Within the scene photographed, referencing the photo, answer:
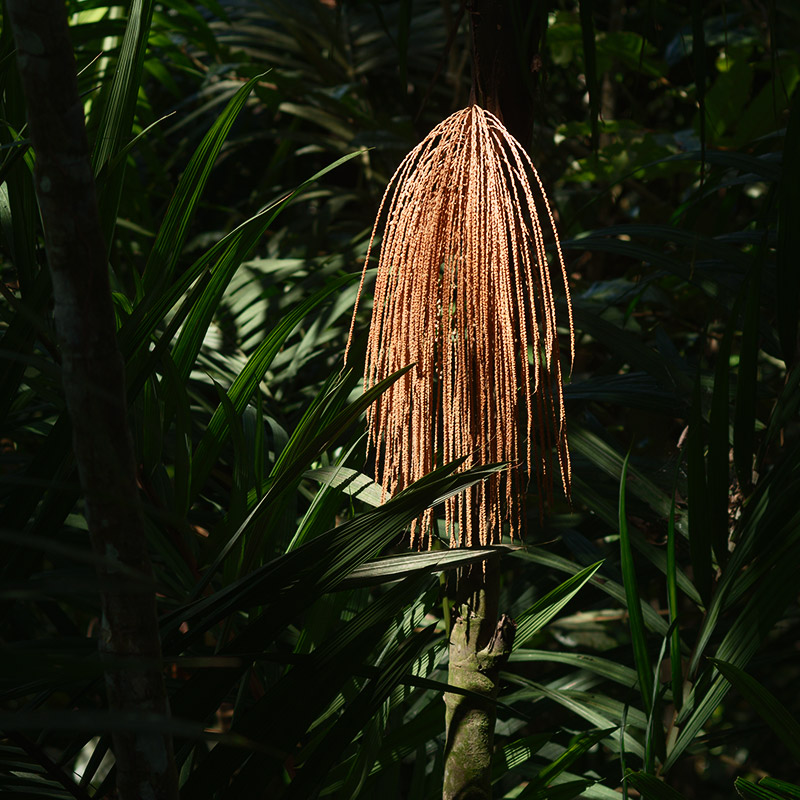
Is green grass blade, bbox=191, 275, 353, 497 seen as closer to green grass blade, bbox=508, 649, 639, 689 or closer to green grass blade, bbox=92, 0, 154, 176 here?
green grass blade, bbox=92, 0, 154, 176

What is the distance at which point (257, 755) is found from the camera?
373 mm

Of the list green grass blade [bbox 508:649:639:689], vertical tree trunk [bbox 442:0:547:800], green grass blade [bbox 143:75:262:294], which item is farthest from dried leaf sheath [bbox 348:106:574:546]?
green grass blade [bbox 508:649:639:689]

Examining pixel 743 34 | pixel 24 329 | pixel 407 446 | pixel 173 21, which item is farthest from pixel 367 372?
pixel 743 34

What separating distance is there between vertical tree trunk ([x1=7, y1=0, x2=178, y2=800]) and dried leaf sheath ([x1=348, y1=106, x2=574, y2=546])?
0.15 meters

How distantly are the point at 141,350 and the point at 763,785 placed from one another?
40cm

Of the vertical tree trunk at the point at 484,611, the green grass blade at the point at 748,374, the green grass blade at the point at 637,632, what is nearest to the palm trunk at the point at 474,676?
the vertical tree trunk at the point at 484,611

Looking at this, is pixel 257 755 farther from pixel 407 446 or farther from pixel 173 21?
pixel 173 21

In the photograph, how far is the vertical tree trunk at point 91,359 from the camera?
10.2 inches

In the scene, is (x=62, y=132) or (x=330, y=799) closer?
(x=62, y=132)

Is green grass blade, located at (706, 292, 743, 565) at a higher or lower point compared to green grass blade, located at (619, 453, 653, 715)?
higher

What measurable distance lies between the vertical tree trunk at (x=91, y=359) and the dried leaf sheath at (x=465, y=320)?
147 millimetres

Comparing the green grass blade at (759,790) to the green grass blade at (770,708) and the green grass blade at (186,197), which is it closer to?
the green grass blade at (770,708)

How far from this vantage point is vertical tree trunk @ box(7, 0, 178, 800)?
0.85 ft

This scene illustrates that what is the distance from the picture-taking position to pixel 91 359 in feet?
0.90
